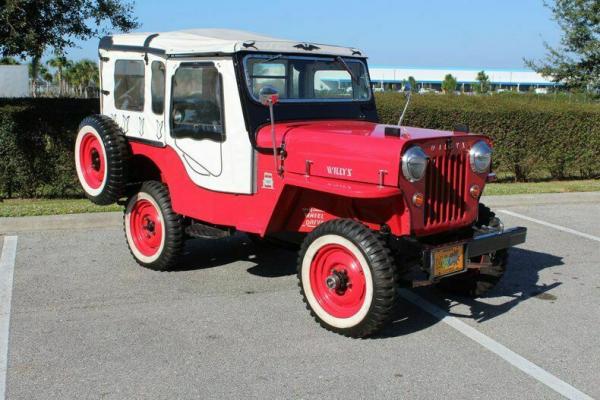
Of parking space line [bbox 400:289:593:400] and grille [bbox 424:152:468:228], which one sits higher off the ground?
grille [bbox 424:152:468:228]

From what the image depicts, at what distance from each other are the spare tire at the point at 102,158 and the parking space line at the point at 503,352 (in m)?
2.82

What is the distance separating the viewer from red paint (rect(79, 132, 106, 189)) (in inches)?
Answer: 253

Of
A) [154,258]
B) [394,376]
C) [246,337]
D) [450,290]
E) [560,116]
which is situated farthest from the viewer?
[560,116]

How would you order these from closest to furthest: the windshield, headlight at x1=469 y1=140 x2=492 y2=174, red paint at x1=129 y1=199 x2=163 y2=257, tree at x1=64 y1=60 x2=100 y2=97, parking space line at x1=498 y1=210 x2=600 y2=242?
headlight at x1=469 y1=140 x2=492 y2=174, the windshield, red paint at x1=129 y1=199 x2=163 y2=257, parking space line at x1=498 y1=210 x2=600 y2=242, tree at x1=64 y1=60 x2=100 y2=97

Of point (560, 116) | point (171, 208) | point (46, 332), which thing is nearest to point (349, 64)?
point (171, 208)

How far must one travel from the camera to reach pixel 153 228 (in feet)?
20.8

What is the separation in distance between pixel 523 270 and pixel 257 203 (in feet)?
9.40

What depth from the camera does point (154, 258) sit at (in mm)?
6230

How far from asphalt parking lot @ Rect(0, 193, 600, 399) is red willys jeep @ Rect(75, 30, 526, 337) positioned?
13.6 inches

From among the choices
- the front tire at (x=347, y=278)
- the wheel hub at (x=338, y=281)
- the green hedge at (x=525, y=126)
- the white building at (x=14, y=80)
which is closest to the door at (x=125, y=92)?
the front tire at (x=347, y=278)

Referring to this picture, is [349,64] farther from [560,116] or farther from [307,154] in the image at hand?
[560,116]

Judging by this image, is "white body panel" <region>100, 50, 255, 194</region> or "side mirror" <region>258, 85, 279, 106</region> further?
"white body panel" <region>100, 50, 255, 194</region>

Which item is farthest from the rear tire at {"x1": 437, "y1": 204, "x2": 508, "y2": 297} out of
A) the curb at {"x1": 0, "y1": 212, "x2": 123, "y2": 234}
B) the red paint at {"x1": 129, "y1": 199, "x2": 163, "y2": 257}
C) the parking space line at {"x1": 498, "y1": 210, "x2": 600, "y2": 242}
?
the curb at {"x1": 0, "y1": 212, "x2": 123, "y2": 234}

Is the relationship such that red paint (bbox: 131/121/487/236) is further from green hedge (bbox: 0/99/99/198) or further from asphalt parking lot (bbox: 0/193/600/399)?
green hedge (bbox: 0/99/99/198)
